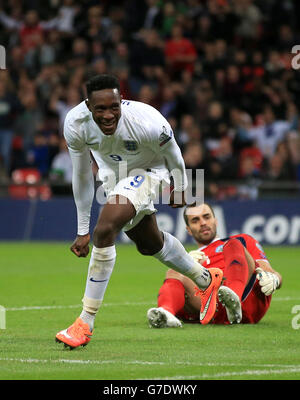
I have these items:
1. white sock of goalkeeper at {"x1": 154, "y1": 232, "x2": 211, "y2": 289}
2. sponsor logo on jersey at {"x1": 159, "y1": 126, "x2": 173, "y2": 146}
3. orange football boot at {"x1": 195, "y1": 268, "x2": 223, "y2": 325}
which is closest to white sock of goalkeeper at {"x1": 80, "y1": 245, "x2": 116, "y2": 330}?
white sock of goalkeeper at {"x1": 154, "y1": 232, "x2": 211, "y2": 289}

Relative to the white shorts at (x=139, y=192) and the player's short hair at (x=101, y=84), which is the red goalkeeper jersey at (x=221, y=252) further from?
the player's short hair at (x=101, y=84)

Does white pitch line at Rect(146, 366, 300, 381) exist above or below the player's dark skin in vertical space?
below

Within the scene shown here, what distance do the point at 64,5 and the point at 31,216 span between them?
634 cm

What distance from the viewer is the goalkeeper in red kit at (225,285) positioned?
8.44 meters

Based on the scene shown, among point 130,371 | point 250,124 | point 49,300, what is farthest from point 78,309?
point 250,124

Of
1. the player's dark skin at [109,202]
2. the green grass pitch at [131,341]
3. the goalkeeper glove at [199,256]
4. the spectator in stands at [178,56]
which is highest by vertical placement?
the spectator in stands at [178,56]

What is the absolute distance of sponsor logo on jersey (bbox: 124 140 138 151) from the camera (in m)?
7.78

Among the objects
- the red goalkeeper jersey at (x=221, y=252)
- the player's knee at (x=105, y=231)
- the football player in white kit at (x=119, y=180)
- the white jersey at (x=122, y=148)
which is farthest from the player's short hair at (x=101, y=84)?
the red goalkeeper jersey at (x=221, y=252)

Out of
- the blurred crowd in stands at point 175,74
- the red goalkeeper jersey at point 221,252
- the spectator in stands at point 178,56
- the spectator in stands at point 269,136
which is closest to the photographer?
the red goalkeeper jersey at point 221,252

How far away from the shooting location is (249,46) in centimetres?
2236

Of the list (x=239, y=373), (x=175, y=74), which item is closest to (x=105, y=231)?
(x=239, y=373)

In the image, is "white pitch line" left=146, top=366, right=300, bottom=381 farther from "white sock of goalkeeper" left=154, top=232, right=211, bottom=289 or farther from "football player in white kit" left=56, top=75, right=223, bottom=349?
"white sock of goalkeeper" left=154, top=232, right=211, bottom=289

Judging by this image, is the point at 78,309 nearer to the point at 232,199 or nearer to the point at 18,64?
the point at 232,199

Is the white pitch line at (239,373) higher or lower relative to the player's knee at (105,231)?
lower
